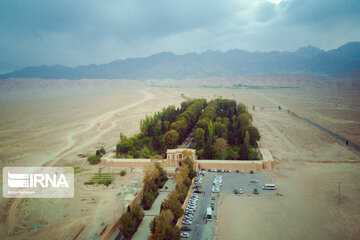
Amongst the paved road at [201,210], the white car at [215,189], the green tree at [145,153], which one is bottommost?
the paved road at [201,210]

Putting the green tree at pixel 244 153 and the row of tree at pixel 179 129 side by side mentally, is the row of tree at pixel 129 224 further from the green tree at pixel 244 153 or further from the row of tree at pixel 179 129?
the green tree at pixel 244 153

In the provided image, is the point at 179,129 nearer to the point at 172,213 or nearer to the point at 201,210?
the point at 201,210

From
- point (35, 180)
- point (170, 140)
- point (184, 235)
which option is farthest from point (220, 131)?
point (35, 180)

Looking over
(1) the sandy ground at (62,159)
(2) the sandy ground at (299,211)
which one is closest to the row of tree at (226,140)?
(2) the sandy ground at (299,211)

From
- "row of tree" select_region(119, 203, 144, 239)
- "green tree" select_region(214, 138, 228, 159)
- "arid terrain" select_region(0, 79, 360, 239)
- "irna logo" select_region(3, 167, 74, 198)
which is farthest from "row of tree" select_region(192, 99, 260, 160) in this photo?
"irna logo" select_region(3, 167, 74, 198)

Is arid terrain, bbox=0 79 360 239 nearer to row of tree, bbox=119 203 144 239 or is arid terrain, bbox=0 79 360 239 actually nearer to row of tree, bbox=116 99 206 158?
row of tree, bbox=119 203 144 239

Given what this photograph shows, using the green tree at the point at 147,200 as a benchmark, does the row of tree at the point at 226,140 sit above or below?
above

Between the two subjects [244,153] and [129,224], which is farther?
[244,153]
